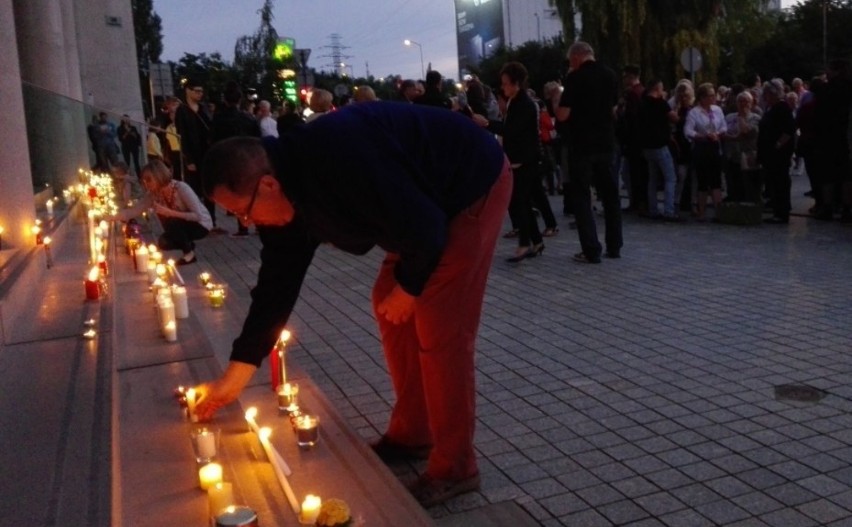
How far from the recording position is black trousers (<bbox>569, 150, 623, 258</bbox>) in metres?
8.91

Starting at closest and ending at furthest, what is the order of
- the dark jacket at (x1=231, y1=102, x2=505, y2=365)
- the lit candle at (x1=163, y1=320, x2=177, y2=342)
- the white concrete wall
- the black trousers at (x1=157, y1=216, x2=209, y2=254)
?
the dark jacket at (x1=231, y1=102, x2=505, y2=365) → the lit candle at (x1=163, y1=320, x2=177, y2=342) → the black trousers at (x1=157, y1=216, x2=209, y2=254) → the white concrete wall

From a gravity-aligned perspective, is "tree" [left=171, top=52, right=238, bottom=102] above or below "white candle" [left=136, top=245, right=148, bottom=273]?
above

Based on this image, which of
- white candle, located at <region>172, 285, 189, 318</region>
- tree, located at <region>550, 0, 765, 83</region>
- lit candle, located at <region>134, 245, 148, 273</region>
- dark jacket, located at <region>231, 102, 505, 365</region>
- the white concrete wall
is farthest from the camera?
tree, located at <region>550, 0, 765, 83</region>

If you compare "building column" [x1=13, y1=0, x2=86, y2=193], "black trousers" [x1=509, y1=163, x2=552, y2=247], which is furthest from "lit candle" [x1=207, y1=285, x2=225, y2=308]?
"building column" [x1=13, y1=0, x2=86, y2=193]

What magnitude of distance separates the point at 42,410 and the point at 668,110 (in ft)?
30.1

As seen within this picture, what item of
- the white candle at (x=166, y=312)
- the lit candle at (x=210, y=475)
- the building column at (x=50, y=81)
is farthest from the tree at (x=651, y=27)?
the lit candle at (x=210, y=475)

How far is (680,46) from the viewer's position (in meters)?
24.9

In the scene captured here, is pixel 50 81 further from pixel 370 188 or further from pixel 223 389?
pixel 370 188

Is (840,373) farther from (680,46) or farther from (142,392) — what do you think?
(680,46)

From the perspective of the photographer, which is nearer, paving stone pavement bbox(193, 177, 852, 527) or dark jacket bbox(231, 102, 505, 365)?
dark jacket bbox(231, 102, 505, 365)

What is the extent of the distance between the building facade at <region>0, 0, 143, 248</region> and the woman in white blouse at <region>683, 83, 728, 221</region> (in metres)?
8.23

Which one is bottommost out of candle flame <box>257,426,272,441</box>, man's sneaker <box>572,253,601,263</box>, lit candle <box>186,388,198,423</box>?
man's sneaker <box>572,253,601,263</box>

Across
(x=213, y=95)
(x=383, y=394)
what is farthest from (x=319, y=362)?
(x=213, y=95)

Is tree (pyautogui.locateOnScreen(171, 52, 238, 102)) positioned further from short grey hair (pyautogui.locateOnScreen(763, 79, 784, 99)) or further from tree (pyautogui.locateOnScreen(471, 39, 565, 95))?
tree (pyautogui.locateOnScreen(471, 39, 565, 95))
